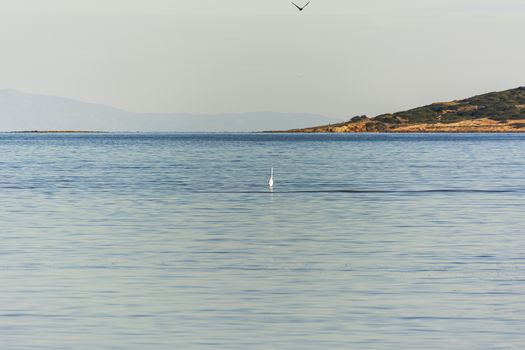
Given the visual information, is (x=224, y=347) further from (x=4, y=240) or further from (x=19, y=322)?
(x=4, y=240)

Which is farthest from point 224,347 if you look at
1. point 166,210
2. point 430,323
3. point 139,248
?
point 166,210

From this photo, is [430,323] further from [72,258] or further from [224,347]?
[72,258]

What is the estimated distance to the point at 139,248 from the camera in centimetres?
3216

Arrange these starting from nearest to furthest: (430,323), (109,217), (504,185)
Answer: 1. (430,323)
2. (109,217)
3. (504,185)

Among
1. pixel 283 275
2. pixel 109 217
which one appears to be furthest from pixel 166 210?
pixel 283 275

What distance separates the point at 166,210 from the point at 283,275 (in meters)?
22.3

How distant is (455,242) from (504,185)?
36.3m

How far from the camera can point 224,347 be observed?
1822 cm

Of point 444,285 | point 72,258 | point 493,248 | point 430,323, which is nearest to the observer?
point 430,323

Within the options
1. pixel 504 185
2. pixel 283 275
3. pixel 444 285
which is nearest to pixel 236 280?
pixel 283 275

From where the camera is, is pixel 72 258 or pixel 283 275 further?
pixel 72 258

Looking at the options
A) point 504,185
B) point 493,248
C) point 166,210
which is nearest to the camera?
point 493,248

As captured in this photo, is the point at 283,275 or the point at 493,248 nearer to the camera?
the point at 283,275

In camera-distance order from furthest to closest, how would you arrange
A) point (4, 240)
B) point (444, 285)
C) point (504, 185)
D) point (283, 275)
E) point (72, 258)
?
point (504, 185) → point (4, 240) → point (72, 258) → point (283, 275) → point (444, 285)
